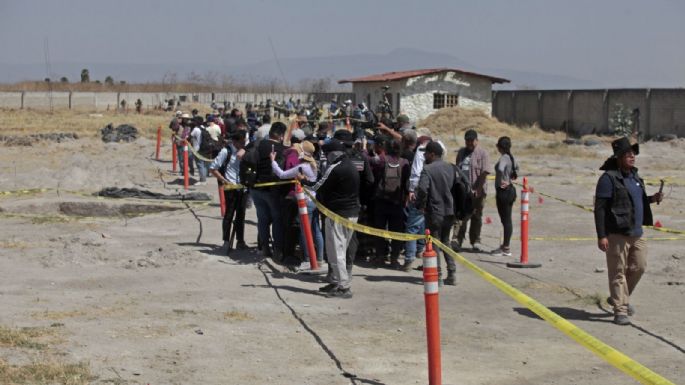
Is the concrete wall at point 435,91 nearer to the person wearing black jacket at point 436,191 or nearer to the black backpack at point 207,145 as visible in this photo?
the black backpack at point 207,145

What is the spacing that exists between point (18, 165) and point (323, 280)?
2181 centimetres

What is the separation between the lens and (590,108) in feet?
181

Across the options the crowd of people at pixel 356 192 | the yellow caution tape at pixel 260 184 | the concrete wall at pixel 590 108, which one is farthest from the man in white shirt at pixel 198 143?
the concrete wall at pixel 590 108

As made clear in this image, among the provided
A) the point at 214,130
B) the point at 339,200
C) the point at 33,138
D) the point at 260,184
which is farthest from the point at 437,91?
the point at 339,200

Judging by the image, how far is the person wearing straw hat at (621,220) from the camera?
34.0 ft

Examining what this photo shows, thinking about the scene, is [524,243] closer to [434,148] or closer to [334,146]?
[434,148]

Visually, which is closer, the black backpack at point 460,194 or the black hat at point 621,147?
the black hat at point 621,147

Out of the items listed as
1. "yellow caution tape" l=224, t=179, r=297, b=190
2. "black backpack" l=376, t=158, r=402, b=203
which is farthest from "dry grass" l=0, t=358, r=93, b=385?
"black backpack" l=376, t=158, r=402, b=203

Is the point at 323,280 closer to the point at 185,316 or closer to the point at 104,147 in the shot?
the point at 185,316

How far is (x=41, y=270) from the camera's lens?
42.9 feet

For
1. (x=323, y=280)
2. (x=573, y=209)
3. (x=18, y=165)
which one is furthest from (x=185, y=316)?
(x=18, y=165)

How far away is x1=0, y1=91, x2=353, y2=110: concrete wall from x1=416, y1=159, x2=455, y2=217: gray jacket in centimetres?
6362

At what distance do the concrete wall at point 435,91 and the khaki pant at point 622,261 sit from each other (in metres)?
49.5

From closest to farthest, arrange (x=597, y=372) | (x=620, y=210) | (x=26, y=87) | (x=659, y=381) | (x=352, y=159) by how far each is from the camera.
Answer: (x=659, y=381) < (x=597, y=372) < (x=620, y=210) < (x=352, y=159) < (x=26, y=87)
